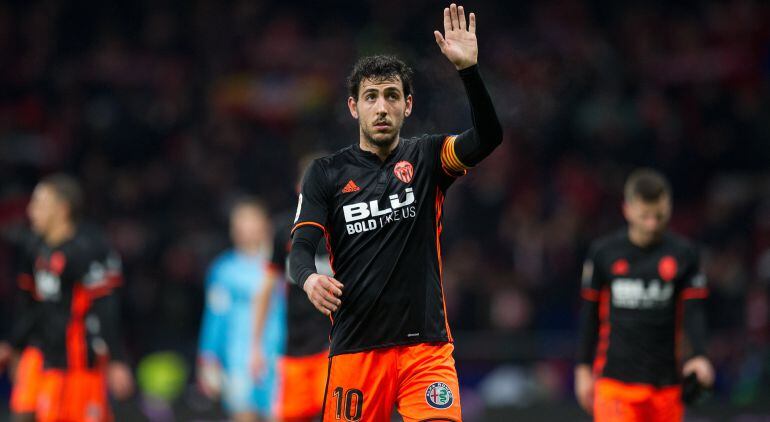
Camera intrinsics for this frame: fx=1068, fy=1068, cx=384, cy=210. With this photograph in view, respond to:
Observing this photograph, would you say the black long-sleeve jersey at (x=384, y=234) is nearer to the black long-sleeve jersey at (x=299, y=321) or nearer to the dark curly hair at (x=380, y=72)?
the dark curly hair at (x=380, y=72)

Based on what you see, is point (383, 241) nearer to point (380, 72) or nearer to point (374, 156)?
point (374, 156)

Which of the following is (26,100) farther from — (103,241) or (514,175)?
(103,241)

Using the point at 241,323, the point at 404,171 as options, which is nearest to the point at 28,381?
the point at 241,323

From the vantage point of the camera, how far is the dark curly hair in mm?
4844

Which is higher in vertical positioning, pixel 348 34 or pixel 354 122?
pixel 348 34

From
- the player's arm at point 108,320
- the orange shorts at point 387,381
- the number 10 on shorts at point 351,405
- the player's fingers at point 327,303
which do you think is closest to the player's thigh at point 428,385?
the orange shorts at point 387,381

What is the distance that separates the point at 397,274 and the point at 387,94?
82 centimetres

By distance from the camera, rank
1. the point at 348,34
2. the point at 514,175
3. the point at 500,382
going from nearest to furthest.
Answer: the point at 500,382, the point at 514,175, the point at 348,34

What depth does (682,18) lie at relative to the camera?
55.1ft

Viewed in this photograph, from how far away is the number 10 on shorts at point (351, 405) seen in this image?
15.7 feet

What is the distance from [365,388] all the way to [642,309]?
2.30 m

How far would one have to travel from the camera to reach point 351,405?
15.8 feet

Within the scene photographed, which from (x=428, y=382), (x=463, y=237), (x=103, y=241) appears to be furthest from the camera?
(x=463, y=237)

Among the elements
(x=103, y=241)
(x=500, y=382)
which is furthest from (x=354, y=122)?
(x=103, y=241)
